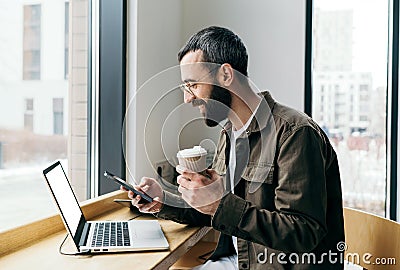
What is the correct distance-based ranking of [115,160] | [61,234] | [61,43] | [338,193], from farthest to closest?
[115,160] → [61,43] → [61,234] → [338,193]

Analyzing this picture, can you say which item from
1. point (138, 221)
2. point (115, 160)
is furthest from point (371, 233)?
point (115, 160)

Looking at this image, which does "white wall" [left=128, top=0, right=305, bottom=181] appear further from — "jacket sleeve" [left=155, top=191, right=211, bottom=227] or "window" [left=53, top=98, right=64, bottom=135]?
"jacket sleeve" [left=155, top=191, right=211, bottom=227]

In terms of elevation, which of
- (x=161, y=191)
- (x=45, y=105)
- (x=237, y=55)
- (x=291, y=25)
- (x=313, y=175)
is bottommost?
(x=161, y=191)

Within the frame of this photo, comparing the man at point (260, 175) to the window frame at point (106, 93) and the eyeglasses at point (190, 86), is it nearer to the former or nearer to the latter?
the eyeglasses at point (190, 86)

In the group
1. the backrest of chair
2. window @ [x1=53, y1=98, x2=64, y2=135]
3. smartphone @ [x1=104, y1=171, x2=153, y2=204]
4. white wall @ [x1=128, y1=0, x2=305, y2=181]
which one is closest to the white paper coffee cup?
smartphone @ [x1=104, y1=171, x2=153, y2=204]

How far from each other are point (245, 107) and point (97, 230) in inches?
24.2

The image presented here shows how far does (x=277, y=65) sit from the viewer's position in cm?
264

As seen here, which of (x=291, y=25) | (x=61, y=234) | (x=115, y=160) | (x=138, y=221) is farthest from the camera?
(x=291, y=25)

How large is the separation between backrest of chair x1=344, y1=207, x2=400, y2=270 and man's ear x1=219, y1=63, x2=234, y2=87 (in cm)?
56

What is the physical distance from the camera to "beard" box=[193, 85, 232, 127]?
143cm

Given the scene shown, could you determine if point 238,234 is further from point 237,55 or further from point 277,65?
point 277,65

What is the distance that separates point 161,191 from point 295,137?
58 cm

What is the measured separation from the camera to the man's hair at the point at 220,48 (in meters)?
1.44

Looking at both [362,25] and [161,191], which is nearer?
[161,191]
